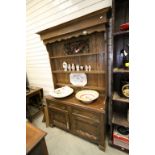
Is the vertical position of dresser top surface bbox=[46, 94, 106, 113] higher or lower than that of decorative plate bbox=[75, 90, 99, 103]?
lower

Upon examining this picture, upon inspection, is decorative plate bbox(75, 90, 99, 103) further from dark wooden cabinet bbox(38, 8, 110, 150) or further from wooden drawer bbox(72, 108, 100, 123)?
wooden drawer bbox(72, 108, 100, 123)

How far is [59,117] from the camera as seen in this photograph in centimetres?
201

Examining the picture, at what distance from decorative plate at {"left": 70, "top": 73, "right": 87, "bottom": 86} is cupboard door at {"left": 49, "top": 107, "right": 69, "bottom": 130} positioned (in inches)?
24.1

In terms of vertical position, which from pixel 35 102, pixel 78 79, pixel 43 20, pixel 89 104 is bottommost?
pixel 35 102

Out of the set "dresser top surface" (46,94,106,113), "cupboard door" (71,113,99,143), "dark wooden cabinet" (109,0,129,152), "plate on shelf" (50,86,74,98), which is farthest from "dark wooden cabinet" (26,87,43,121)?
"dark wooden cabinet" (109,0,129,152)

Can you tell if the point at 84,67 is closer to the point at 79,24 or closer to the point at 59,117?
the point at 79,24

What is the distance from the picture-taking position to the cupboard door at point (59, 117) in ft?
6.21

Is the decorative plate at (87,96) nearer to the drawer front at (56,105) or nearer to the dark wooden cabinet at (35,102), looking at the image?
the drawer front at (56,105)

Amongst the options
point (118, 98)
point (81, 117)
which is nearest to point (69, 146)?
point (81, 117)

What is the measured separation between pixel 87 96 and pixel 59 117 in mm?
744

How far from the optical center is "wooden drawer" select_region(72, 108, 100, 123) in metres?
1.52
